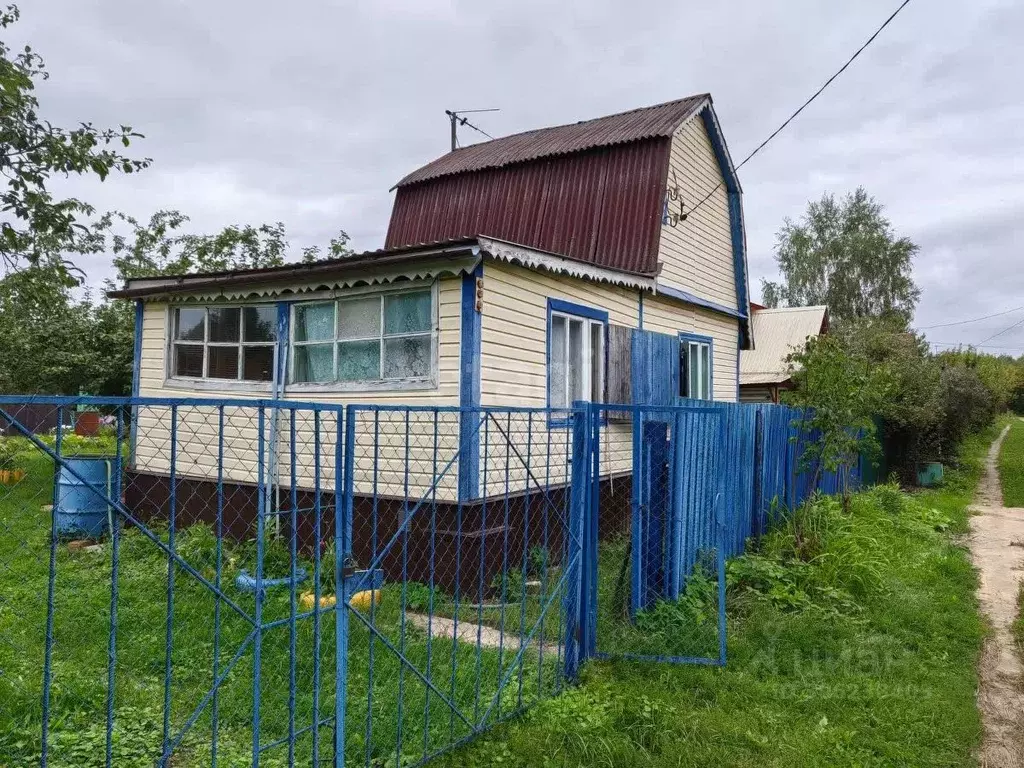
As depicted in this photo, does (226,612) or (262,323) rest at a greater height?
(262,323)

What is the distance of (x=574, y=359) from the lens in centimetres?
883

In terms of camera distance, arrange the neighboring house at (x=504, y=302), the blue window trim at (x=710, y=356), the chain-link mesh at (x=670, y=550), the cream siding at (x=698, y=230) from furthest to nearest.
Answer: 1. the blue window trim at (x=710, y=356)
2. the cream siding at (x=698, y=230)
3. the neighboring house at (x=504, y=302)
4. the chain-link mesh at (x=670, y=550)

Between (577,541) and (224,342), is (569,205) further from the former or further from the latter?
(577,541)

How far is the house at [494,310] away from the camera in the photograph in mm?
7105

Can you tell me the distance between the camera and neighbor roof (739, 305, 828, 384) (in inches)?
843

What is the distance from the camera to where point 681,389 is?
37.8ft

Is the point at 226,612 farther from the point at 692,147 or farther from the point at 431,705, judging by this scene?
the point at 692,147

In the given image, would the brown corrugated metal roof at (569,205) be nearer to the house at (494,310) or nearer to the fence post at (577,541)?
the house at (494,310)

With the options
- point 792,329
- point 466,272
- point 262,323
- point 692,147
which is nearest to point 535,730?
point 466,272

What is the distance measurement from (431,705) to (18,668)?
2.70 m

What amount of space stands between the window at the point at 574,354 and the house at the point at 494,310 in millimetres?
28

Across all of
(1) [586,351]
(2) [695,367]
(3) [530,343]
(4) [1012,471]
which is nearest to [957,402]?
(4) [1012,471]

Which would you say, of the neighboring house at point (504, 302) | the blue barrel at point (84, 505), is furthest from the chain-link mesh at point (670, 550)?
the blue barrel at point (84, 505)

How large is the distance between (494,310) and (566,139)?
6.61 metres
